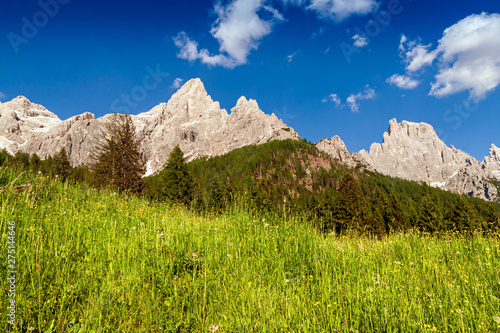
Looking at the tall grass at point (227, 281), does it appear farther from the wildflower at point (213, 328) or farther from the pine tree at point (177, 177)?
the pine tree at point (177, 177)

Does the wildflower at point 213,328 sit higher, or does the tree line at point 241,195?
the tree line at point 241,195

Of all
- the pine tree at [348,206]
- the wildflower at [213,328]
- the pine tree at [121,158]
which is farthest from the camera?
the pine tree at [348,206]

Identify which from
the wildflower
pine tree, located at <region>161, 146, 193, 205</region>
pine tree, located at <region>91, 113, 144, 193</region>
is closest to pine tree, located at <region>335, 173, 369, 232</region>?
pine tree, located at <region>161, 146, 193, 205</region>

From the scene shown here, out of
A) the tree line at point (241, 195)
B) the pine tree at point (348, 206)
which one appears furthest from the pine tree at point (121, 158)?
the pine tree at point (348, 206)

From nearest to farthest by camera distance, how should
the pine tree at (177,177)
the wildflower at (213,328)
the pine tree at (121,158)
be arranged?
the wildflower at (213,328) < the pine tree at (121,158) < the pine tree at (177,177)

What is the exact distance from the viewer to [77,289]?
3305mm

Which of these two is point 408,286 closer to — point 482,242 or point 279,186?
point 482,242

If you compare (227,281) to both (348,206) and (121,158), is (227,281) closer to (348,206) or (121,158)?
(121,158)

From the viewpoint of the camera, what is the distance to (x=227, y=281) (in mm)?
3859

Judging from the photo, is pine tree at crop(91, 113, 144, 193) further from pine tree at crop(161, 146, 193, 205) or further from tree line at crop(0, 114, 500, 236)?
pine tree at crop(161, 146, 193, 205)

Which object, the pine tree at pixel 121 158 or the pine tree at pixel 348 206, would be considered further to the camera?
the pine tree at pixel 348 206

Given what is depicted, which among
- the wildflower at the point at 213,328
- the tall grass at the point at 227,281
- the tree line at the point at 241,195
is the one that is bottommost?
the wildflower at the point at 213,328

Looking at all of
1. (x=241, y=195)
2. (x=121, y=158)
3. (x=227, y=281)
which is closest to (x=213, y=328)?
(x=227, y=281)

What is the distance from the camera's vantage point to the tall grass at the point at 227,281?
2.77m
